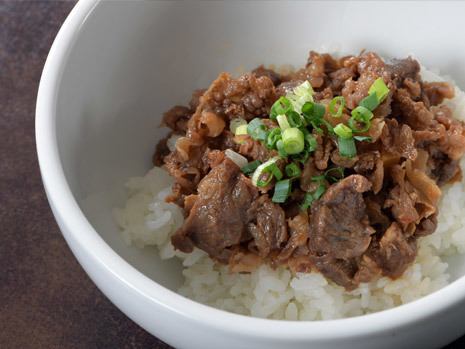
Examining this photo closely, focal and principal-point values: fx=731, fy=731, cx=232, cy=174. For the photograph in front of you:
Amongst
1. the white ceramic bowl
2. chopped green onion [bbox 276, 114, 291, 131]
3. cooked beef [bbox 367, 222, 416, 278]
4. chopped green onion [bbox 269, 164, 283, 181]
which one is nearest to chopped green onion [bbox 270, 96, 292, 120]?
chopped green onion [bbox 276, 114, 291, 131]

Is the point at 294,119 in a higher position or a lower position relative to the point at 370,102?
lower

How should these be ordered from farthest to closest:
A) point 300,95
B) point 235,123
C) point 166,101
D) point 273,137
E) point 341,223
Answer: point 166,101 → point 235,123 → point 300,95 → point 273,137 → point 341,223

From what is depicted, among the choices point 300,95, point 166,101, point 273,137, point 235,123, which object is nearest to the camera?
point 273,137

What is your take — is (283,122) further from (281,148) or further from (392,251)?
(392,251)

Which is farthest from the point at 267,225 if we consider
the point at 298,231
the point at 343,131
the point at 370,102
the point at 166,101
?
the point at 166,101

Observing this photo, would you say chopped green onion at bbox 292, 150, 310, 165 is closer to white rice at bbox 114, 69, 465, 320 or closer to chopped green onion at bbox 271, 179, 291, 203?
chopped green onion at bbox 271, 179, 291, 203
